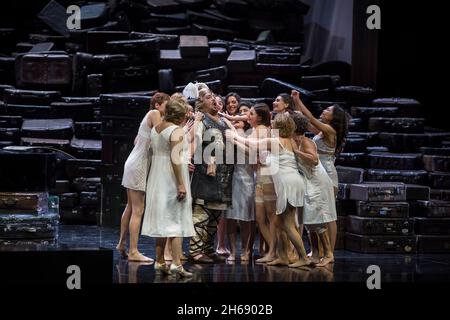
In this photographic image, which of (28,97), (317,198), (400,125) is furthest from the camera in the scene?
(28,97)

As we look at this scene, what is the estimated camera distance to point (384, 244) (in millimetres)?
8336

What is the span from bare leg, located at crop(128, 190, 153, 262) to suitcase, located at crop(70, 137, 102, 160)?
114 inches

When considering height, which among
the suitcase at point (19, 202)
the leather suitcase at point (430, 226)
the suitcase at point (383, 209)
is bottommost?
the leather suitcase at point (430, 226)

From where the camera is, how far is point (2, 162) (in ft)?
23.6

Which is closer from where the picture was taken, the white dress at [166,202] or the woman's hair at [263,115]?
the white dress at [166,202]

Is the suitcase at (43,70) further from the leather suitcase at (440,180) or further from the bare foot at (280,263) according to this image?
the bare foot at (280,263)

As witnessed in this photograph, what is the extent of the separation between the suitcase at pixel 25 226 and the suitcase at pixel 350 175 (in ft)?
10.7

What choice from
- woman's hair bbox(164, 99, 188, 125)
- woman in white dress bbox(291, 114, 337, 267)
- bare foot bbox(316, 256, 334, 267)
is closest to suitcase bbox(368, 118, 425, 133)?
woman in white dress bbox(291, 114, 337, 267)

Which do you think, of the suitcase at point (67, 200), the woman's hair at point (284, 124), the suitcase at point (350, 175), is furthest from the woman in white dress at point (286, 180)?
the suitcase at point (67, 200)

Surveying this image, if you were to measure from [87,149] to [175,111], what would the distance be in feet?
13.0

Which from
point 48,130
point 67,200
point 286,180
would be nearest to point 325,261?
point 286,180

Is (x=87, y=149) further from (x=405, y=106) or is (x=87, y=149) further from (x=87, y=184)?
(x=405, y=106)

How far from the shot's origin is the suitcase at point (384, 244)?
8320mm
